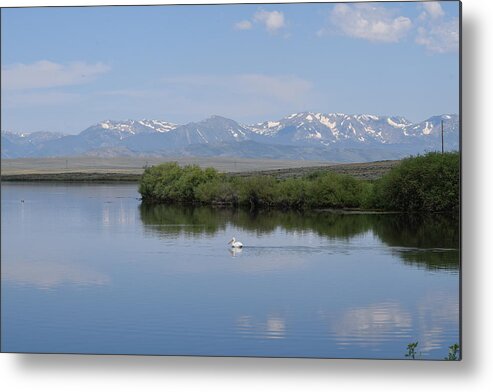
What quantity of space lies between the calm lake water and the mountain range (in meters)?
0.50

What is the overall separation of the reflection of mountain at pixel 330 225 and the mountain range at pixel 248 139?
670 millimetres

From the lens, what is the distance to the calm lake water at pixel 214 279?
17.9 ft

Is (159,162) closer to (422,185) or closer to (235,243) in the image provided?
(235,243)

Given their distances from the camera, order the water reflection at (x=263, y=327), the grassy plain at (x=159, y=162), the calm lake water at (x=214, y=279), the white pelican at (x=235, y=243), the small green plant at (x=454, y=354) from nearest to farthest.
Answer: the small green plant at (x=454, y=354)
the calm lake water at (x=214, y=279)
the water reflection at (x=263, y=327)
the grassy plain at (x=159, y=162)
the white pelican at (x=235, y=243)

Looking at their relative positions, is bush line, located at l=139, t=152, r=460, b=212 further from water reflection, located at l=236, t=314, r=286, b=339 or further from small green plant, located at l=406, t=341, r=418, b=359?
water reflection, located at l=236, t=314, r=286, b=339

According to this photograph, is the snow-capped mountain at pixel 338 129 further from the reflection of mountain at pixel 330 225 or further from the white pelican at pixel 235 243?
the white pelican at pixel 235 243

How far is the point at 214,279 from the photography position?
263 inches

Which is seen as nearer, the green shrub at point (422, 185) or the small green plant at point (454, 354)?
the small green plant at point (454, 354)

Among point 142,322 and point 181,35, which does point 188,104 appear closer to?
point 181,35

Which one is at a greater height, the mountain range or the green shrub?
the mountain range

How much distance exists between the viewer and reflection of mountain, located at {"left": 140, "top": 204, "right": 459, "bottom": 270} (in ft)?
21.7

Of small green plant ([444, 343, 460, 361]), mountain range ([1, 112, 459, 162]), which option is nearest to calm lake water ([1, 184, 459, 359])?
small green plant ([444, 343, 460, 361])

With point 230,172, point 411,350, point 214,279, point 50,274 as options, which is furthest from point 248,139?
point 411,350

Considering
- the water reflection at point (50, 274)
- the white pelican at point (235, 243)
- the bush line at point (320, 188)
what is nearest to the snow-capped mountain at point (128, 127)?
the bush line at point (320, 188)
